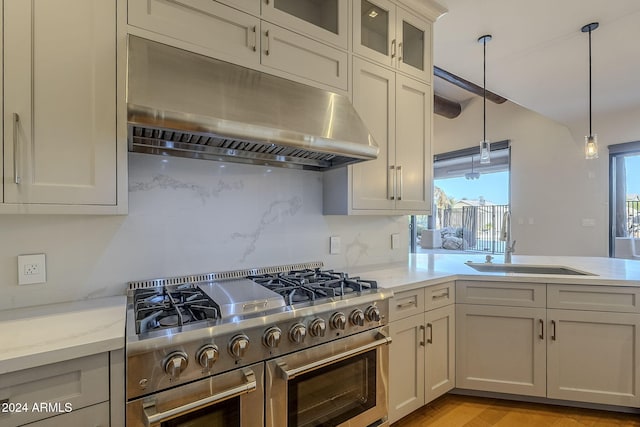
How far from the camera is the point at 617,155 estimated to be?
5105 mm

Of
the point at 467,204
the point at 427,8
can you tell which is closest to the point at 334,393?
the point at 427,8

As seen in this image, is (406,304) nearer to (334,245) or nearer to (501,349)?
(334,245)

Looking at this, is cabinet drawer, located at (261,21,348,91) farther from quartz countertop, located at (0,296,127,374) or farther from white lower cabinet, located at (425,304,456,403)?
white lower cabinet, located at (425,304,456,403)

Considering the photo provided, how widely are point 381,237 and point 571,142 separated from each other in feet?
16.0

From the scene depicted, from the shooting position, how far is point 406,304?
76.2 inches

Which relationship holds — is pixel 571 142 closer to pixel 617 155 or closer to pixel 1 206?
pixel 617 155

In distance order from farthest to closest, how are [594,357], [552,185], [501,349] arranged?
[552,185]
[501,349]
[594,357]

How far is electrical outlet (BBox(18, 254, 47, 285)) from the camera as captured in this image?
138 centimetres

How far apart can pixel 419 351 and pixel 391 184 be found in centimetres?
107

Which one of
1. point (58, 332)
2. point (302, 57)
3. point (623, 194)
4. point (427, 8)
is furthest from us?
point (623, 194)

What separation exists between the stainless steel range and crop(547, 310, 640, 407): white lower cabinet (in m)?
1.22

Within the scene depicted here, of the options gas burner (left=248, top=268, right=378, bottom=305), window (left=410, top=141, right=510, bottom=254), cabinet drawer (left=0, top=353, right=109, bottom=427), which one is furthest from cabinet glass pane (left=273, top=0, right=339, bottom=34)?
window (left=410, top=141, right=510, bottom=254)

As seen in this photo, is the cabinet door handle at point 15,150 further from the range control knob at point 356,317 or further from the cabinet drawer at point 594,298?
the cabinet drawer at point 594,298

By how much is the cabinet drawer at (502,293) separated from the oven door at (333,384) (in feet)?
2.59
